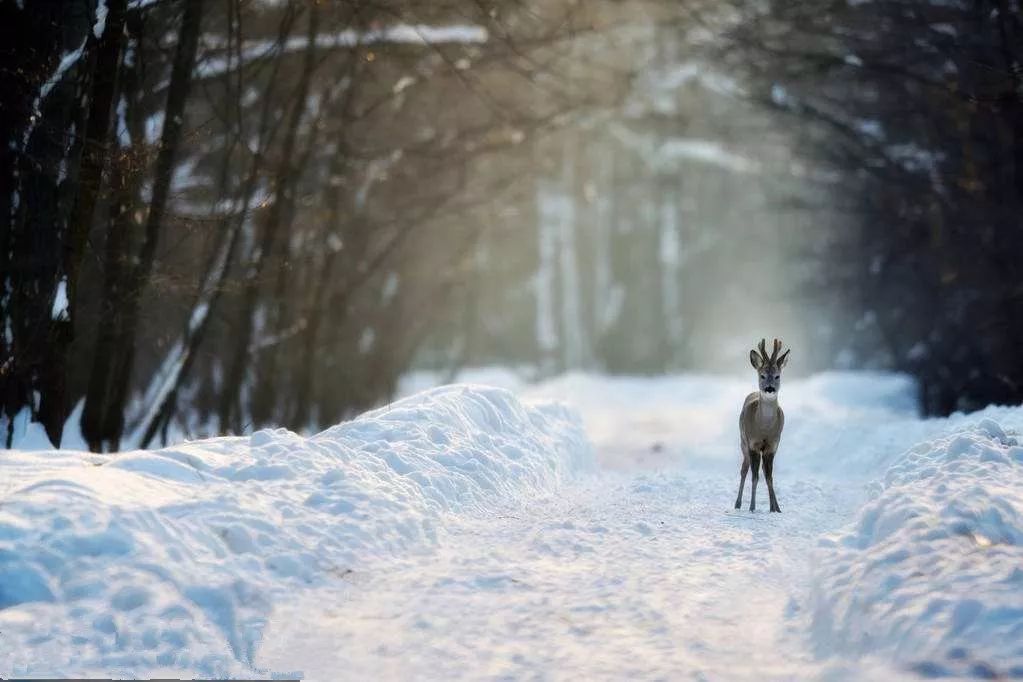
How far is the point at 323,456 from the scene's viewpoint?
990 centimetres

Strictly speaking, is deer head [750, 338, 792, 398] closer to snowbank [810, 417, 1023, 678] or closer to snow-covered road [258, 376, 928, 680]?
snow-covered road [258, 376, 928, 680]

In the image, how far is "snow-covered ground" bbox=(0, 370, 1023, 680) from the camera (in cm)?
630

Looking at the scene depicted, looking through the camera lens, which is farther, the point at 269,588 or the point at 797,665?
the point at 269,588

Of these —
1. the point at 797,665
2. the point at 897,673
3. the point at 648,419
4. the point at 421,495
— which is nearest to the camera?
the point at 897,673

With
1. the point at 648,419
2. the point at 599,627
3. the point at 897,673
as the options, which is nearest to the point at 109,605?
the point at 599,627

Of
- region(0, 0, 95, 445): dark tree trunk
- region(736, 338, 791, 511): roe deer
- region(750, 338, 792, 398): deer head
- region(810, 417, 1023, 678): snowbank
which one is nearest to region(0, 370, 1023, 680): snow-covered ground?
region(810, 417, 1023, 678): snowbank

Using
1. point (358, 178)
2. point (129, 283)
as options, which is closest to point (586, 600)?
point (129, 283)

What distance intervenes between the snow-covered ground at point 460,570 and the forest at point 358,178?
356 cm

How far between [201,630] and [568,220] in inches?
1421

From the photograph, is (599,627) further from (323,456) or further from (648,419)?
(648,419)

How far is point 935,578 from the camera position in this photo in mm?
6859

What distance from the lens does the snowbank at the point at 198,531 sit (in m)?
6.29

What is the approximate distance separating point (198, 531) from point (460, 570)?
1857 millimetres

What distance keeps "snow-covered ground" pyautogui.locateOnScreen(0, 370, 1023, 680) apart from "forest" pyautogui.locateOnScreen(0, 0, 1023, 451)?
356cm
